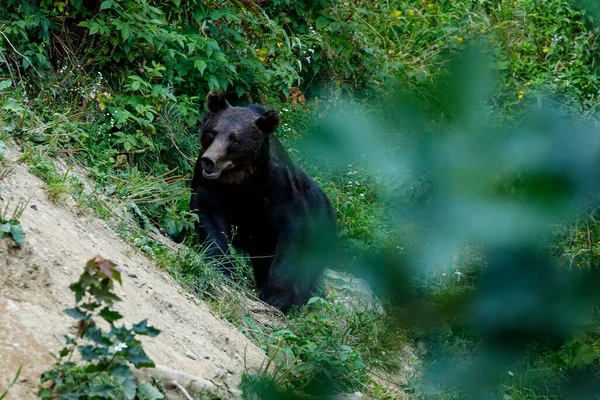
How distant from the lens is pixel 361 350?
618 centimetres

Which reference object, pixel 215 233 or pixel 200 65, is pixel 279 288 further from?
pixel 200 65

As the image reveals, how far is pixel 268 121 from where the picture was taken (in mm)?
7465

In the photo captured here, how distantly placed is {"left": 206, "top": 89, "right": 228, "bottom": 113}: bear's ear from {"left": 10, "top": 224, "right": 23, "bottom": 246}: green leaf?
3391 mm

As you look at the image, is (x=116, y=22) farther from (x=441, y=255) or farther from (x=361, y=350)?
(x=441, y=255)

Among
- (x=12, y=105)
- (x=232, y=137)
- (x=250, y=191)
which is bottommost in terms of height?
(x=250, y=191)

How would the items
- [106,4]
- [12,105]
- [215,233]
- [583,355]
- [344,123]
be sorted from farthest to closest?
[106,4], [215,233], [12,105], [583,355], [344,123]

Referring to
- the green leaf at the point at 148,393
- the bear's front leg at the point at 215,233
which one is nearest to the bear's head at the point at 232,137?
the bear's front leg at the point at 215,233

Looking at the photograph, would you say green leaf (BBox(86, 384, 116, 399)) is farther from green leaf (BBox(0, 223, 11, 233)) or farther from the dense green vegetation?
green leaf (BBox(0, 223, 11, 233))

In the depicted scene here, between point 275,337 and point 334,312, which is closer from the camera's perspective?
point 275,337

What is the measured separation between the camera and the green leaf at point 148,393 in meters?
3.64

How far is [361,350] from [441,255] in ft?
15.7

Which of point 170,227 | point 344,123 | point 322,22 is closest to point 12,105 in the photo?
point 170,227

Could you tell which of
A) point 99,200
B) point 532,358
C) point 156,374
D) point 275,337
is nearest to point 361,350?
point 275,337

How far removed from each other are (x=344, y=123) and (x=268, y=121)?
19.7 ft
